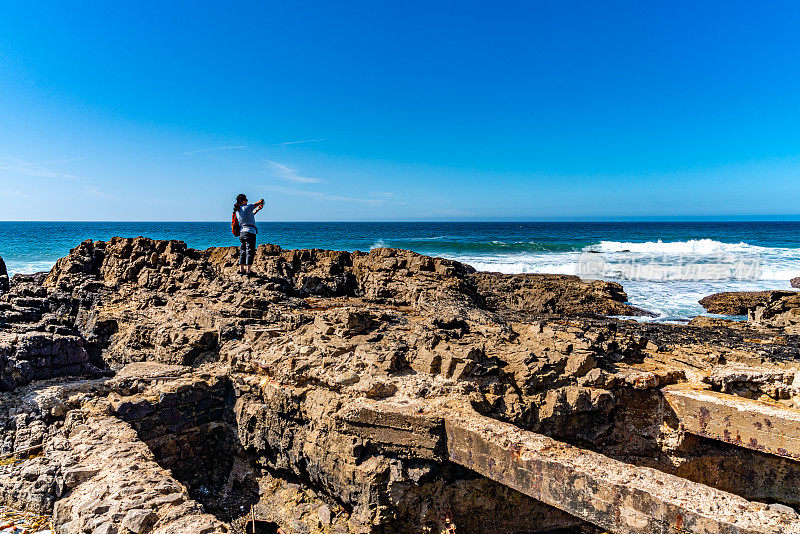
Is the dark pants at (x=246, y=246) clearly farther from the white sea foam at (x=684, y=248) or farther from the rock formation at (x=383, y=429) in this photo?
the white sea foam at (x=684, y=248)

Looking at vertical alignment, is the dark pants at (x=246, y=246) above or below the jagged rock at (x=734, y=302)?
above

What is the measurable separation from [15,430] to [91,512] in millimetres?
2021

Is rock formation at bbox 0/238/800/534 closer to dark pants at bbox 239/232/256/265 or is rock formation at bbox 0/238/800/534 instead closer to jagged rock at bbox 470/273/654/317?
dark pants at bbox 239/232/256/265

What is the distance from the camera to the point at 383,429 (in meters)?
4.63

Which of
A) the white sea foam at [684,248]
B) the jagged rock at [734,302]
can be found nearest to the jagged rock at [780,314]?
the jagged rock at [734,302]

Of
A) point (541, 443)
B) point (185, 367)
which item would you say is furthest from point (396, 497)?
point (185, 367)

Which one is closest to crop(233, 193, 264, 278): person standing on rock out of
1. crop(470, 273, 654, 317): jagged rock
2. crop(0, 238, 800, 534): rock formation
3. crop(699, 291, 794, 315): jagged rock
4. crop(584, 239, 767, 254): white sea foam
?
crop(0, 238, 800, 534): rock formation

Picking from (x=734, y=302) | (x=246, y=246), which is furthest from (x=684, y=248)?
(x=246, y=246)

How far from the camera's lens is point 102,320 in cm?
827

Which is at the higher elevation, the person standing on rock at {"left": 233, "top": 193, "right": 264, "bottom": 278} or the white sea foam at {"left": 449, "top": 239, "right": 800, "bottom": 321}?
the person standing on rock at {"left": 233, "top": 193, "right": 264, "bottom": 278}

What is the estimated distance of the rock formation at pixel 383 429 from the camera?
12.4 feet

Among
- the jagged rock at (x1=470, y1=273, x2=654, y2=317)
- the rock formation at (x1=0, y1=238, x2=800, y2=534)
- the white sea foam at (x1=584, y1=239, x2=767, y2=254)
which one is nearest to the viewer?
the rock formation at (x1=0, y1=238, x2=800, y2=534)

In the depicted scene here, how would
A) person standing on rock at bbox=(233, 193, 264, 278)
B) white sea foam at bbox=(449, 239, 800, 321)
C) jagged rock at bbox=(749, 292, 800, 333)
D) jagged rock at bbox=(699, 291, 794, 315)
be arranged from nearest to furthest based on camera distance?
person standing on rock at bbox=(233, 193, 264, 278)
jagged rock at bbox=(749, 292, 800, 333)
jagged rock at bbox=(699, 291, 794, 315)
white sea foam at bbox=(449, 239, 800, 321)

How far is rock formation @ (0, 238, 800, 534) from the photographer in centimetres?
377
